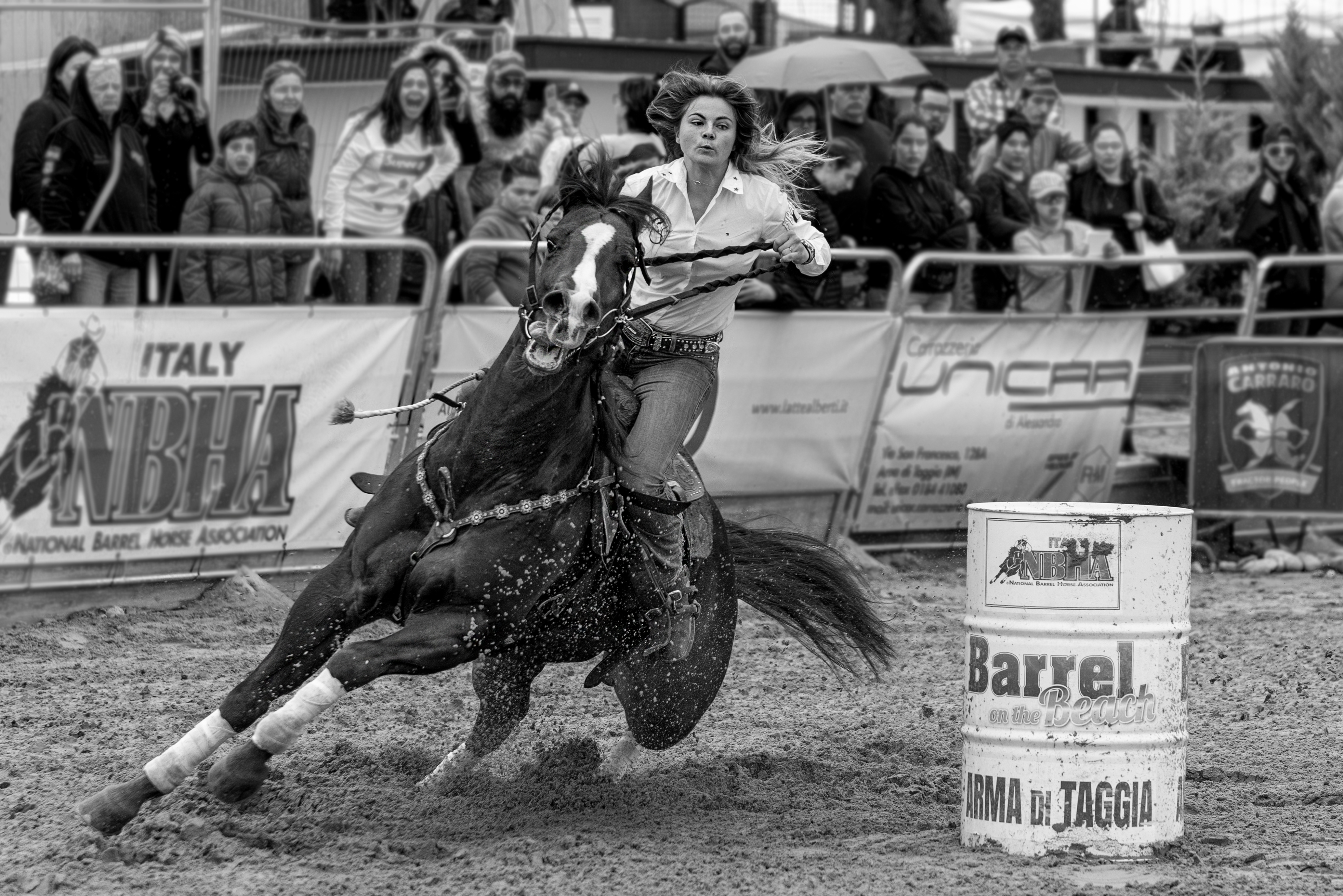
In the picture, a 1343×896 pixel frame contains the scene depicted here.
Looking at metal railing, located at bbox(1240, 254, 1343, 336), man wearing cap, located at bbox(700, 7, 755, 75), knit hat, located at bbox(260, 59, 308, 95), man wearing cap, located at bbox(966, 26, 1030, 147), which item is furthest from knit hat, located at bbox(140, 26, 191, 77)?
metal railing, located at bbox(1240, 254, 1343, 336)

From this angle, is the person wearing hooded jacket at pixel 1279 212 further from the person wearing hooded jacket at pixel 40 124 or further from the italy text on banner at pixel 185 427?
the person wearing hooded jacket at pixel 40 124

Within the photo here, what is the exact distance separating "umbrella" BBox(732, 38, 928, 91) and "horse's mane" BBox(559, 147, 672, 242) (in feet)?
22.3

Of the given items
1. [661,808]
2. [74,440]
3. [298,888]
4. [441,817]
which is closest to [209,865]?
[298,888]

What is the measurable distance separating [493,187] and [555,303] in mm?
6423

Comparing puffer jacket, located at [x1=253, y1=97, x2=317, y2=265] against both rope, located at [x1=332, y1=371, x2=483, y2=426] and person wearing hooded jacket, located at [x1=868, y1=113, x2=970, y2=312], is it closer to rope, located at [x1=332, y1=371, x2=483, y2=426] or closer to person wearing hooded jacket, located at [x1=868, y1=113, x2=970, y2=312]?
person wearing hooded jacket, located at [x1=868, y1=113, x2=970, y2=312]

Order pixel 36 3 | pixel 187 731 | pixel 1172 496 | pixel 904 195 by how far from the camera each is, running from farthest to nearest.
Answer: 1. pixel 1172 496
2. pixel 904 195
3. pixel 36 3
4. pixel 187 731

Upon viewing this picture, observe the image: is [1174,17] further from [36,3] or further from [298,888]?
[298,888]

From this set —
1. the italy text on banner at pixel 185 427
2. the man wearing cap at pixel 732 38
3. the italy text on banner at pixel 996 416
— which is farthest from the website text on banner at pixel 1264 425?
the italy text on banner at pixel 185 427

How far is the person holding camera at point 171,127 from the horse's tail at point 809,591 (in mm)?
4507

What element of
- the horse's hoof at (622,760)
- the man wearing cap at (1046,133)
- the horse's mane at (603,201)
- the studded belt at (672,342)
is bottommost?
the horse's hoof at (622,760)

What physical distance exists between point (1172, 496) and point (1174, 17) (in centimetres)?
1110

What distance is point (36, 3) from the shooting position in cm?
1051

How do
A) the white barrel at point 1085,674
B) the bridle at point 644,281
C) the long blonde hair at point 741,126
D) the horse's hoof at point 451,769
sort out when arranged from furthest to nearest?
the horse's hoof at point 451,769 < the long blonde hair at point 741,126 < the white barrel at point 1085,674 < the bridle at point 644,281

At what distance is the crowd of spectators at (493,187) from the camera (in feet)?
31.1
